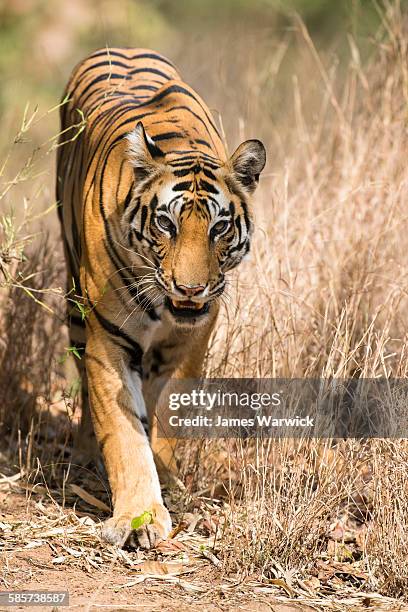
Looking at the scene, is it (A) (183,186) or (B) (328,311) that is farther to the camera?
(B) (328,311)

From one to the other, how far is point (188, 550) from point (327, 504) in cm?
58

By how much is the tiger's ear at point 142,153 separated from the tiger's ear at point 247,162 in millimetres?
299

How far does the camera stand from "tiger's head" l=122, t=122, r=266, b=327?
3.99 metres

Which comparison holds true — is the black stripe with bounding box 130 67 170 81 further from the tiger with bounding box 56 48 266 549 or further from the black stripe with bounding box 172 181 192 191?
the black stripe with bounding box 172 181 192 191

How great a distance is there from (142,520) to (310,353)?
1.29m

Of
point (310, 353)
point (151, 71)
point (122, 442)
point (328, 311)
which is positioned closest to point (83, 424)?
point (122, 442)

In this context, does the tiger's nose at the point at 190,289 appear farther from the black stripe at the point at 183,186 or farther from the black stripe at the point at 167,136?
the black stripe at the point at 167,136

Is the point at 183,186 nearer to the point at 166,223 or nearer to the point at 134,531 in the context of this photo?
the point at 166,223

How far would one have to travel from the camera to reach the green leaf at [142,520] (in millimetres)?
4043

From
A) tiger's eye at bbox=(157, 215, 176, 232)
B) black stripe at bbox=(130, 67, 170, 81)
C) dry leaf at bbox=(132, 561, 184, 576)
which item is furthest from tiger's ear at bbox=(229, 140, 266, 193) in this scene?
dry leaf at bbox=(132, 561, 184, 576)

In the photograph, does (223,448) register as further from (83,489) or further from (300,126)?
(300,126)

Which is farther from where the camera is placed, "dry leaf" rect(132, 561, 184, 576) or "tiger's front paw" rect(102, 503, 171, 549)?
"tiger's front paw" rect(102, 503, 171, 549)

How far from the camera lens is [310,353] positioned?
16.2ft

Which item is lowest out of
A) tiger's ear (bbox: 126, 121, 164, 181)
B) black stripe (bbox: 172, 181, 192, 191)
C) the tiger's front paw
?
the tiger's front paw
